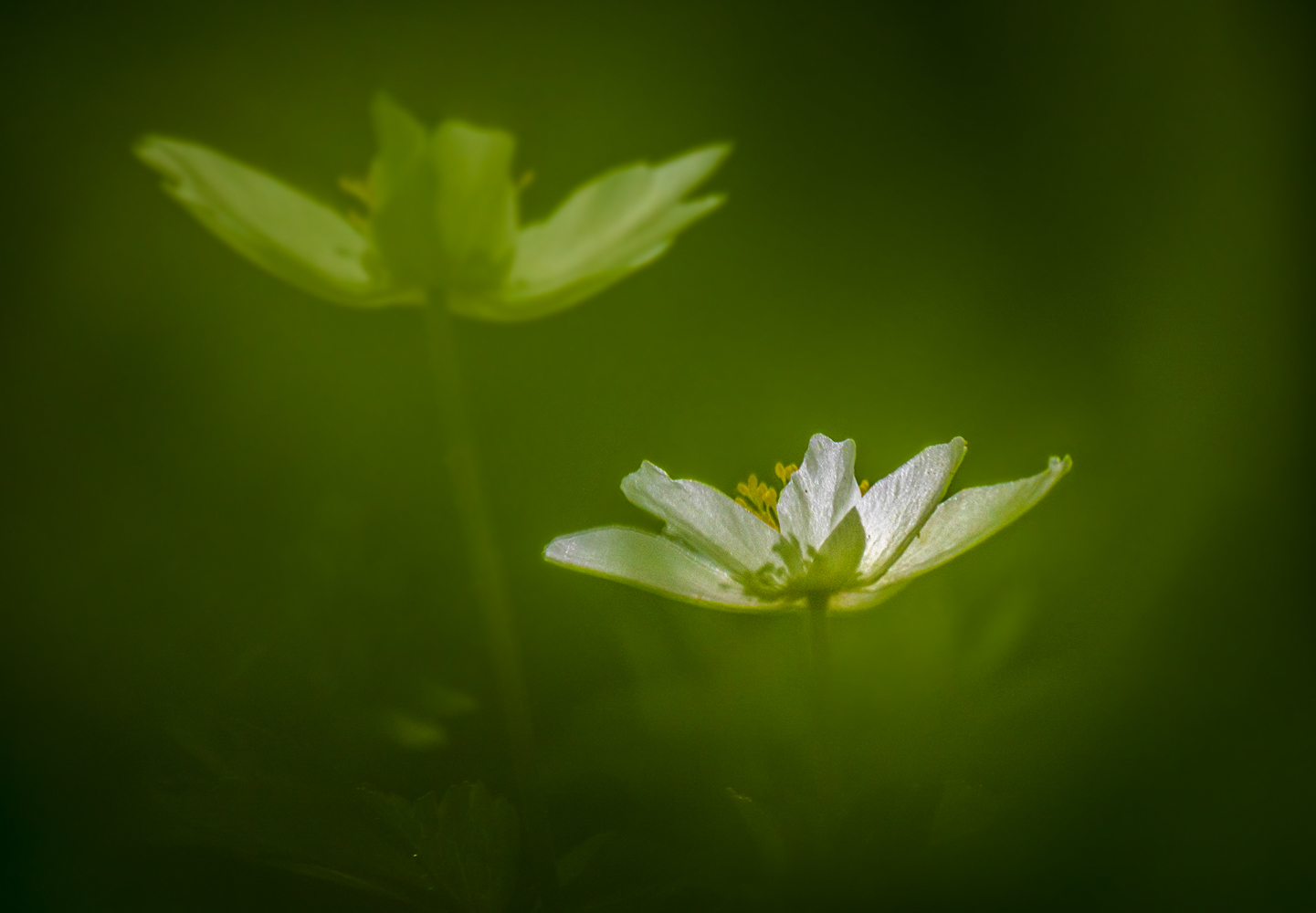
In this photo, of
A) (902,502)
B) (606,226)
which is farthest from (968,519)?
(606,226)

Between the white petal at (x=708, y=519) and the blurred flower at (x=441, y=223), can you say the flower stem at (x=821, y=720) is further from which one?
the blurred flower at (x=441, y=223)

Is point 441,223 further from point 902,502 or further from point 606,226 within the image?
point 902,502

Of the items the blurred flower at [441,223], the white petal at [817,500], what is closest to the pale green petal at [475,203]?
the blurred flower at [441,223]

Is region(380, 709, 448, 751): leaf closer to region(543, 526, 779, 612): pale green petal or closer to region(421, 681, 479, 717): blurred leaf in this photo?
region(421, 681, 479, 717): blurred leaf

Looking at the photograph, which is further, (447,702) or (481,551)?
(447,702)

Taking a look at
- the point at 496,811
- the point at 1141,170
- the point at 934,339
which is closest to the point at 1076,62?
the point at 1141,170
